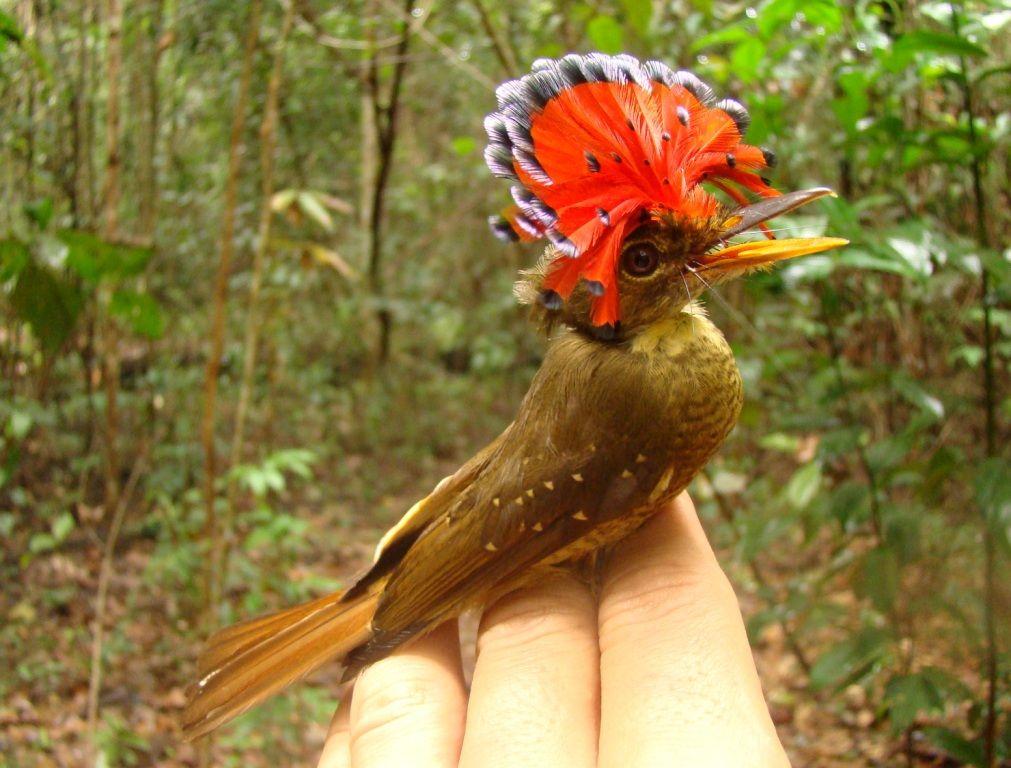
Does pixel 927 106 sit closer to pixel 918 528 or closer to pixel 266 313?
pixel 918 528

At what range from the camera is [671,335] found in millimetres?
1533

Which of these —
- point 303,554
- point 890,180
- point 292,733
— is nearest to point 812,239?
point 890,180

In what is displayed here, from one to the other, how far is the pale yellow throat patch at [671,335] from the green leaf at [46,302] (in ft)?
3.94

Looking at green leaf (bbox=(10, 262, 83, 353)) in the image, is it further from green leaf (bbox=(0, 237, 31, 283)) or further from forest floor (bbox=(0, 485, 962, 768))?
forest floor (bbox=(0, 485, 962, 768))

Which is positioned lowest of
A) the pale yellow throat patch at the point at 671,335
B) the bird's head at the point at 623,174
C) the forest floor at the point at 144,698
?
the forest floor at the point at 144,698

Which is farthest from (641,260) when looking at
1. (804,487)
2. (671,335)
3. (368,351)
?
(368,351)

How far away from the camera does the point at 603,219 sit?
1358 millimetres

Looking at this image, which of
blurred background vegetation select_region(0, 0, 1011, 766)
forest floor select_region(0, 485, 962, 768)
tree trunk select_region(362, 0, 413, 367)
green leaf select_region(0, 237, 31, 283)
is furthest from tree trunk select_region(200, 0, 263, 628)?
tree trunk select_region(362, 0, 413, 367)

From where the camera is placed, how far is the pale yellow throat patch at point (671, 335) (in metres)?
1.52

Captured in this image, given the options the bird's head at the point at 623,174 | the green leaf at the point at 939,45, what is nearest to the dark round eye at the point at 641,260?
the bird's head at the point at 623,174

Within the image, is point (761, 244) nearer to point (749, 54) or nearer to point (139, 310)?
point (749, 54)

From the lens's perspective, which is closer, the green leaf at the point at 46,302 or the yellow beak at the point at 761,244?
the yellow beak at the point at 761,244

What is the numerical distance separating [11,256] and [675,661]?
1467mm

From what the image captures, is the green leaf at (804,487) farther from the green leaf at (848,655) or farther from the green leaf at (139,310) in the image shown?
the green leaf at (139,310)
